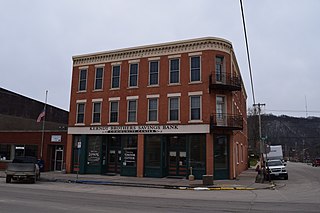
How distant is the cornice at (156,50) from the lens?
2741 cm

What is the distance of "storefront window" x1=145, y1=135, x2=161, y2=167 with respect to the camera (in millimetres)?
27980

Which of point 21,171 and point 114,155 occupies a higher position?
point 114,155

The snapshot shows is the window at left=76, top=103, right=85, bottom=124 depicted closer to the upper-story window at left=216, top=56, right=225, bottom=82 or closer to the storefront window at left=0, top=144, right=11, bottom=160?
the storefront window at left=0, top=144, right=11, bottom=160

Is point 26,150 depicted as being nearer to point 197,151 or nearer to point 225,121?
point 197,151

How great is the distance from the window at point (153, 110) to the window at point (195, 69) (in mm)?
3773

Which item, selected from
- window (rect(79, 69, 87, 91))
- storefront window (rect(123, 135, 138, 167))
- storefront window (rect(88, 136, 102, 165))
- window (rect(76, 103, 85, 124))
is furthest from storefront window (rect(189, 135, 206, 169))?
window (rect(79, 69, 87, 91))

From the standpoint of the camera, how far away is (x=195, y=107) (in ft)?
89.0

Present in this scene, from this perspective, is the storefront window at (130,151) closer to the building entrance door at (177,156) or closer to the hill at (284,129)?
the building entrance door at (177,156)

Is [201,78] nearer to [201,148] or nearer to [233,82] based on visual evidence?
[233,82]

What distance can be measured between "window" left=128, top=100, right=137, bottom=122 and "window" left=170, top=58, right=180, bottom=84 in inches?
Result: 158

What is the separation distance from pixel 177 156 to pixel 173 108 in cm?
401

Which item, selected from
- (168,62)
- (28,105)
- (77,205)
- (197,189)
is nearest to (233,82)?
(168,62)

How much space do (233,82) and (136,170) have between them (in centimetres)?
1105

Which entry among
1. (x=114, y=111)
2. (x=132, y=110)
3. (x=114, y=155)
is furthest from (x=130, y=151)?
(x=114, y=111)
